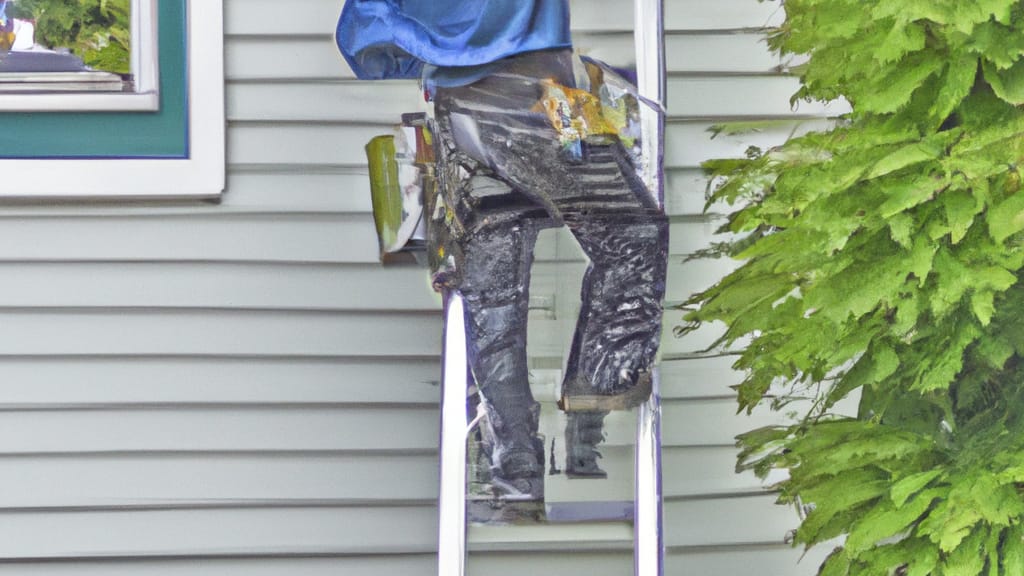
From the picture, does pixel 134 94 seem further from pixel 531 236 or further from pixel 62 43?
pixel 531 236

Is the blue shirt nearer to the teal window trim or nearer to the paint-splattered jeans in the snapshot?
the paint-splattered jeans

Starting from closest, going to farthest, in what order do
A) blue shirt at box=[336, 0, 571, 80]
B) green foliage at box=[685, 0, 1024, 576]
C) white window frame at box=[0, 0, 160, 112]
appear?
green foliage at box=[685, 0, 1024, 576]
blue shirt at box=[336, 0, 571, 80]
white window frame at box=[0, 0, 160, 112]

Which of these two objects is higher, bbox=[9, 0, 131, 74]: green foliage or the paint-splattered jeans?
bbox=[9, 0, 131, 74]: green foliage

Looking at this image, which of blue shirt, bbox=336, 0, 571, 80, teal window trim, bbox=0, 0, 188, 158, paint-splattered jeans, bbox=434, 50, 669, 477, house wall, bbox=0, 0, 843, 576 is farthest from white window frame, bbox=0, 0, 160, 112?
paint-splattered jeans, bbox=434, 50, 669, 477

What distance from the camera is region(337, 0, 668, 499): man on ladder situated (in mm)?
1580

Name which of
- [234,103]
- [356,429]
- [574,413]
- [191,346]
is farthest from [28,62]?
[574,413]

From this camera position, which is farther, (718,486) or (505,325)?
(718,486)

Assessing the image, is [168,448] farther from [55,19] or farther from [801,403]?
[801,403]

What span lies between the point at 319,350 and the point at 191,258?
1.14 feet

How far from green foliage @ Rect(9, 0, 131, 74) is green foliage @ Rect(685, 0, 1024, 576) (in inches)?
55.7

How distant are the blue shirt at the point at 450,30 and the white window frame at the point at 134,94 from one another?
0.60 meters

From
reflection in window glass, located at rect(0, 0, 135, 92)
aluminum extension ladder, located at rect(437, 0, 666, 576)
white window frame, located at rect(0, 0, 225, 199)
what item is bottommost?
aluminum extension ladder, located at rect(437, 0, 666, 576)

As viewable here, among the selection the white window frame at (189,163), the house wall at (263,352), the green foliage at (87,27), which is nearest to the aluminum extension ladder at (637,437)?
the house wall at (263,352)

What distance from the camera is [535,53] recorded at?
5.18ft
